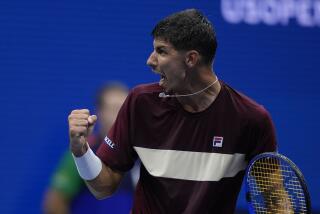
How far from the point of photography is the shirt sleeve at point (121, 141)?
2.84 m

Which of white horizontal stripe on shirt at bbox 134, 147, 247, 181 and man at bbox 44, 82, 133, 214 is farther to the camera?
man at bbox 44, 82, 133, 214

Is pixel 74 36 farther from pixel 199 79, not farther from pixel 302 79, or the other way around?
pixel 199 79

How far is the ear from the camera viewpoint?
9.20 ft

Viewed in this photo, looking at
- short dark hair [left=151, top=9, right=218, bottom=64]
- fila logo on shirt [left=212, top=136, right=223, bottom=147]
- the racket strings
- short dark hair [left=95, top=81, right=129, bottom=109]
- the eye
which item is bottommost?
short dark hair [left=95, top=81, right=129, bottom=109]

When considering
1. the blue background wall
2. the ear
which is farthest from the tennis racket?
the blue background wall

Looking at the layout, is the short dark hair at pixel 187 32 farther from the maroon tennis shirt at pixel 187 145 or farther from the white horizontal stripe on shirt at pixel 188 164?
the white horizontal stripe on shirt at pixel 188 164

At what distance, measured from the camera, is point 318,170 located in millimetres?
4988

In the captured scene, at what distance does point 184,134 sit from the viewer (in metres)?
2.82

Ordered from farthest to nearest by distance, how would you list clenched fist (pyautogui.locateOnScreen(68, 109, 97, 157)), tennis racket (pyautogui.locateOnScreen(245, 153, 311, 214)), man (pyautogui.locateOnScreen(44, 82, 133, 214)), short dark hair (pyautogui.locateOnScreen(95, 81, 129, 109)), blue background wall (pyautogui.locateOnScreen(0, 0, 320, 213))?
blue background wall (pyautogui.locateOnScreen(0, 0, 320, 213)), short dark hair (pyautogui.locateOnScreen(95, 81, 129, 109)), man (pyautogui.locateOnScreen(44, 82, 133, 214)), tennis racket (pyautogui.locateOnScreen(245, 153, 311, 214)), clenched fist (pyautogui.locateOnScreen(68, 109, 97, 157))

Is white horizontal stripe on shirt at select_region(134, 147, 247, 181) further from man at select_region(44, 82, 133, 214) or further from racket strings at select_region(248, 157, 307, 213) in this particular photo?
man at select_region(44, 82, 133, 214)

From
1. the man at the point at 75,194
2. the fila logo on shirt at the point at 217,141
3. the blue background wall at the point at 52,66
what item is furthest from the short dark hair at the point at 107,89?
the fila logo on shirt at the point at 217,141

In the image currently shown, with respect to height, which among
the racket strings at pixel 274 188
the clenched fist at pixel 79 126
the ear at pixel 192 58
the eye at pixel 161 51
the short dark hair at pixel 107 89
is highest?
the eye at pixel 161 51

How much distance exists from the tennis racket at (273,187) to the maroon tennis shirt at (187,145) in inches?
2.1

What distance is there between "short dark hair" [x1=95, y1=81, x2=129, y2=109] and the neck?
1482 millimetres
